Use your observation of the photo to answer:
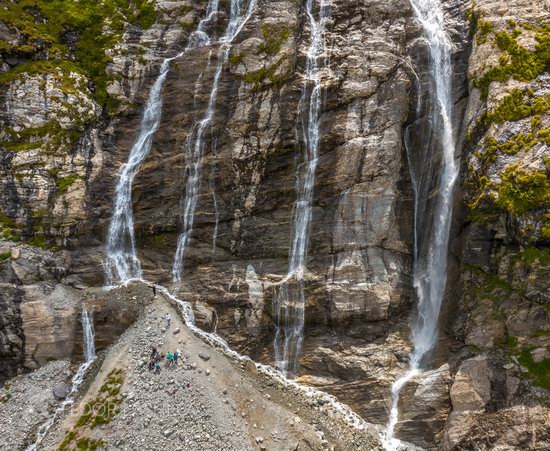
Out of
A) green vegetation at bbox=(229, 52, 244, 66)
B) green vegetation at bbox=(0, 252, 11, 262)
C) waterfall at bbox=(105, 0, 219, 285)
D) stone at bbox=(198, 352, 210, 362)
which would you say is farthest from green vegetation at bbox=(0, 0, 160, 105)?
stone at bbox=(198, 352, 210, 362)

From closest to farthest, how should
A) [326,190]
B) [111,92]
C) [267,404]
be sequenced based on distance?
[267,404] < [326,190] < [111,92]

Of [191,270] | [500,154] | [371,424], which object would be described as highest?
[500,154]

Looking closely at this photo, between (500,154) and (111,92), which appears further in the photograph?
(111,92)

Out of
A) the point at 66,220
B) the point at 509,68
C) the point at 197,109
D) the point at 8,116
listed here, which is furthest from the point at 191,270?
the point at 509,68

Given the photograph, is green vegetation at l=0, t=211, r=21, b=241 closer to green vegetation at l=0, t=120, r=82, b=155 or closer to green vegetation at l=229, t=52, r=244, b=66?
green vegetation at l=0, t=120, r=82, b=155

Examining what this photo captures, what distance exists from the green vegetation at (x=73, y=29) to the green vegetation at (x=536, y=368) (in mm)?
35710

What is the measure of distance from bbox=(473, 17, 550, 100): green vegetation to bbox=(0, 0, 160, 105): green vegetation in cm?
2913

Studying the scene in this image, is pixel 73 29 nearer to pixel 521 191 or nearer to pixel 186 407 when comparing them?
pixel 186 407

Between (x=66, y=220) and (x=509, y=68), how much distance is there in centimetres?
3335

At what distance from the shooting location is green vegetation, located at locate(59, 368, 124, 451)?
23.2m

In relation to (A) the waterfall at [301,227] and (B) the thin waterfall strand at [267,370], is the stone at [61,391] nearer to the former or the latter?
(B) the thin waterfall strand at [267,370]

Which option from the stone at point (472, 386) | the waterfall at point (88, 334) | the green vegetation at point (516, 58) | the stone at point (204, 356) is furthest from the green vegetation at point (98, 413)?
the green vegetation at point (516, 58)

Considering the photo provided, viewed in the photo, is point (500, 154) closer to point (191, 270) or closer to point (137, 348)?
point (191, 270)

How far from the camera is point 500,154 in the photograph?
26422 millimetres
